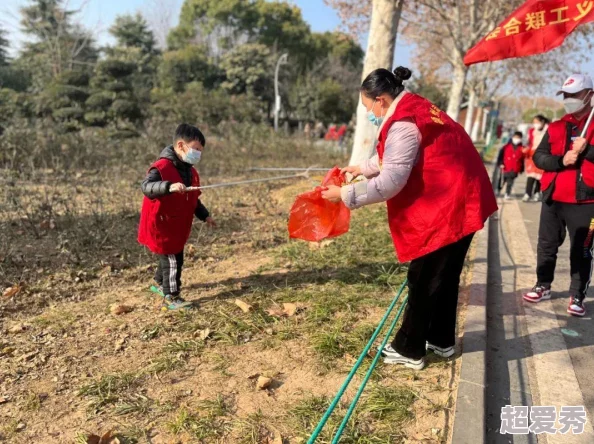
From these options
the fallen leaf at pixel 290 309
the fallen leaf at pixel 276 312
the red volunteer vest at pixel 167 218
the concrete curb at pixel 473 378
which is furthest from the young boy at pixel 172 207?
the concrete curb at pixel 473 378

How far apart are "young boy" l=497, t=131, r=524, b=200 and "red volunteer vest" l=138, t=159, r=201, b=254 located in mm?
7794

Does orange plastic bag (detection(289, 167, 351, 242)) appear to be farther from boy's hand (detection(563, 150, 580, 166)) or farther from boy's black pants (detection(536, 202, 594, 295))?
boy's black pants (detection(536, 202, 594, 295))

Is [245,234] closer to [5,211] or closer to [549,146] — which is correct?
[5,211]

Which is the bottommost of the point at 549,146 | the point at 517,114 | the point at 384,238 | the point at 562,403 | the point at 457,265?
the point at 562,403

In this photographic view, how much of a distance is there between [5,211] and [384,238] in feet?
15.2

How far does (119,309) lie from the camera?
3.51 meters

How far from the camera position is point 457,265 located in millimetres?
2719

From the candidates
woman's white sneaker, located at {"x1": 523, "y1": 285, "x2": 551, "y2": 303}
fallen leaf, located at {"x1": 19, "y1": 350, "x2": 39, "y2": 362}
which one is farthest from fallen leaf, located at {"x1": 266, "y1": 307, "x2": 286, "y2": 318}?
woman's white sneaker, located at {"x1": 523, "y1": 285, "x2": 551, "y2": 303}

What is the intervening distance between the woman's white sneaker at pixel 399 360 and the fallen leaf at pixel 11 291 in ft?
9.76

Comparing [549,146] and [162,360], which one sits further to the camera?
[549,146]

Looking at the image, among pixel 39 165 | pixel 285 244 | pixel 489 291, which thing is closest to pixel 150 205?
pixel 285 244

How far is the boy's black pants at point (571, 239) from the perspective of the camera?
3644 mm

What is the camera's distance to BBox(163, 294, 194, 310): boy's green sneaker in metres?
3.55

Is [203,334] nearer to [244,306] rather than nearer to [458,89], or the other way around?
[244,306]
